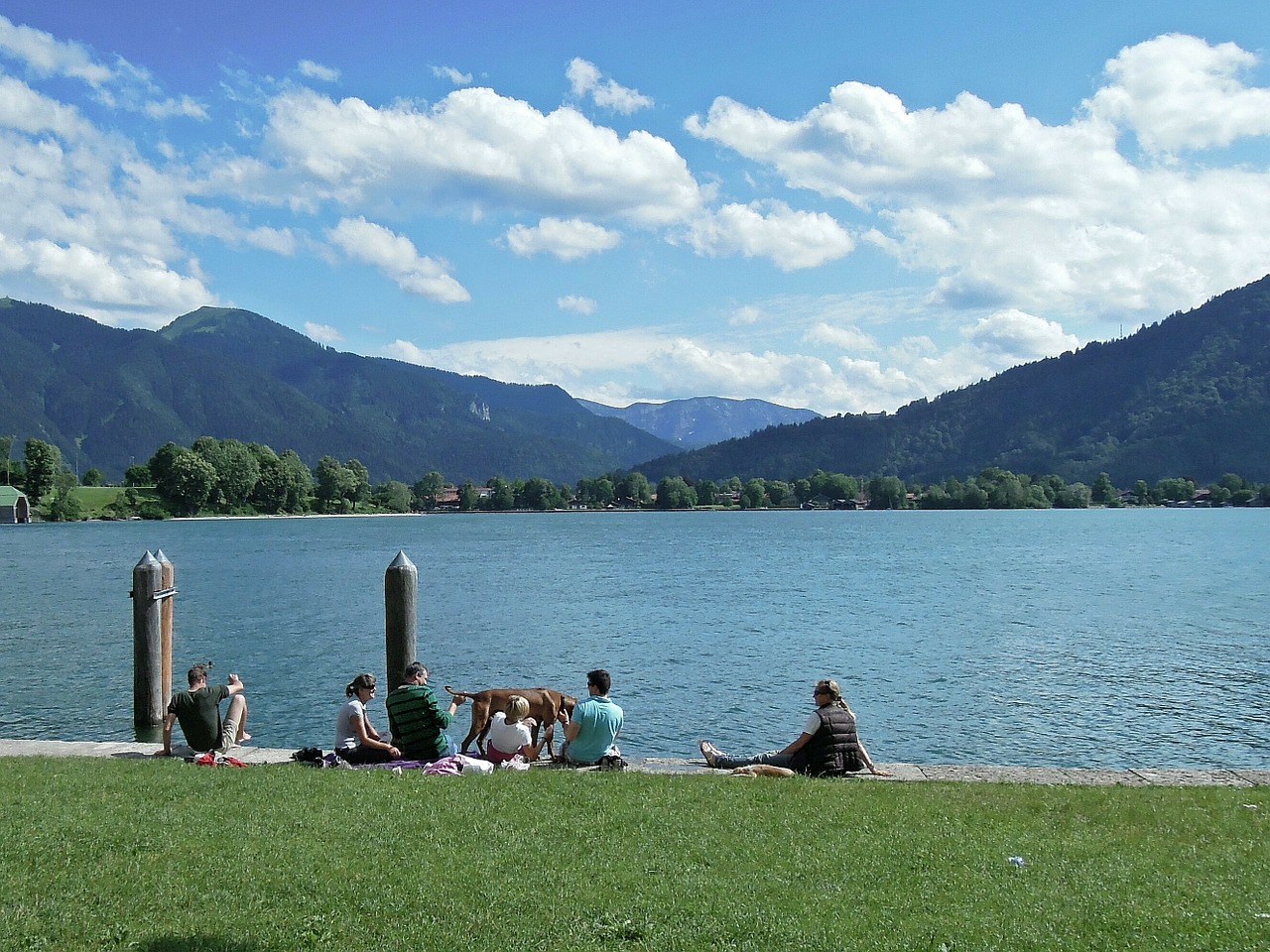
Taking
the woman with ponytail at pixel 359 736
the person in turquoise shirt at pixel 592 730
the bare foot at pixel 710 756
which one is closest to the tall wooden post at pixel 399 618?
the woman with ponytail at pixel 359 736

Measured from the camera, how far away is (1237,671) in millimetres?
29516

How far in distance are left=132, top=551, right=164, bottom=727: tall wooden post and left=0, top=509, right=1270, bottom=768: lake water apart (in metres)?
2.42

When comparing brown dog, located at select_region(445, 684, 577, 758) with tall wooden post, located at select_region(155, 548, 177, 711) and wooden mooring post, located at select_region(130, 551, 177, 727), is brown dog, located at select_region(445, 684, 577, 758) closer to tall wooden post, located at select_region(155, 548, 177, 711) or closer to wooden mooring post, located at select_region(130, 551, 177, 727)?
wooden mooring post, located at select_region(130, 551, 177, 727)

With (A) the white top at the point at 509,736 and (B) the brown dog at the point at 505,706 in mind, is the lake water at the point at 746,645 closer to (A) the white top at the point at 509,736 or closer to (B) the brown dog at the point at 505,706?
(B) the brown dog at the point at 505,706

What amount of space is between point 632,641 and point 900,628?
11120 mm

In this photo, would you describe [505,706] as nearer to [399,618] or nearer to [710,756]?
[399,618]

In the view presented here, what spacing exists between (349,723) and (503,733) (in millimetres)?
2059

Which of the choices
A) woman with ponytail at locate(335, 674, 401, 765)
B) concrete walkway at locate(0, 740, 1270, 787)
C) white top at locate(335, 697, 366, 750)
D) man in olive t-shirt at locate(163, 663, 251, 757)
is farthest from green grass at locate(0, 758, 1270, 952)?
man in olive t-shirt at locate(163, 663, 251, 757)

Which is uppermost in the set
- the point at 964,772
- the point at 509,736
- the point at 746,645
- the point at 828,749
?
the point at 828,749

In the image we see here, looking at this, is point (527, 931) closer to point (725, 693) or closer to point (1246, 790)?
point (1246, 790)

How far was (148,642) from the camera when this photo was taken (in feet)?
62.3

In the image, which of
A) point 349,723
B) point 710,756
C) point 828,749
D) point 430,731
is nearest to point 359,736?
point 349,723

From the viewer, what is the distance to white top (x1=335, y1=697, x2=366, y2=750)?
45.3ft

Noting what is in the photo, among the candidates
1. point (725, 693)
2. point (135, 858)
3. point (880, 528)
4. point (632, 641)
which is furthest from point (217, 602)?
point (880, 528)
